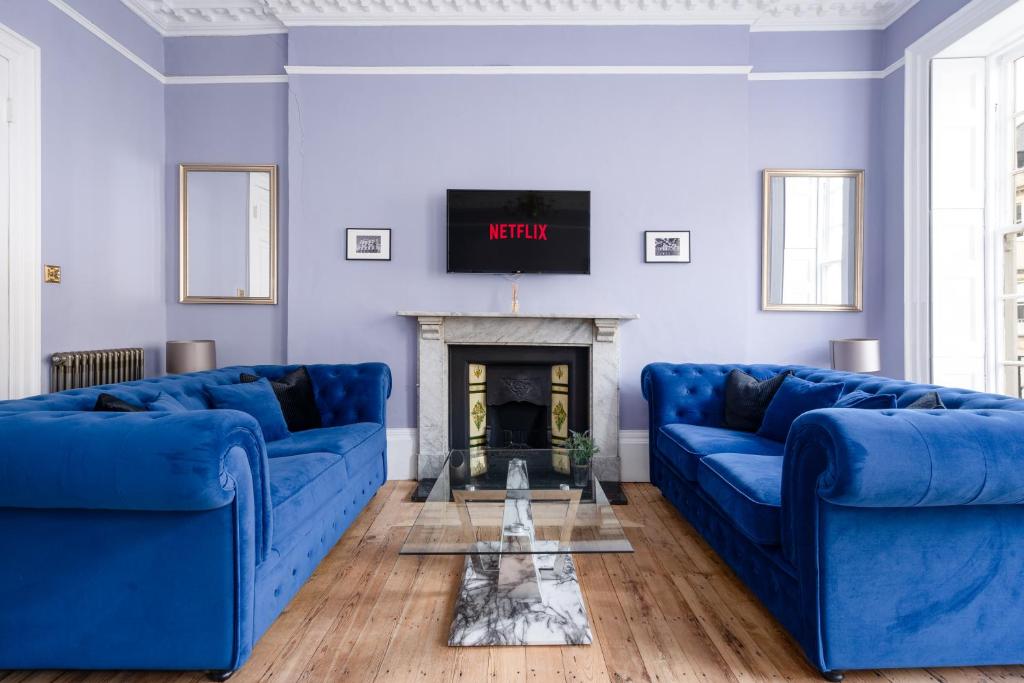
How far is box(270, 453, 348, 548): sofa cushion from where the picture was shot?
1935 millimetres

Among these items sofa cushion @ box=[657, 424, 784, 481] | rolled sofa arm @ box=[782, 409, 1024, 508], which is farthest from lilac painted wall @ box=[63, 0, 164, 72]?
rolled sofa arm @ box=[782, 409, 1024, 508]

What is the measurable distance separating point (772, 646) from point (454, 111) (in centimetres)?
358

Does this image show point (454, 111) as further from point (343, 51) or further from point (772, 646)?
point (772, 646)

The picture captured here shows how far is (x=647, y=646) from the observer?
1901mm

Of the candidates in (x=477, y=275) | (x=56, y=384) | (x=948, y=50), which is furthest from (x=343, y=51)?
(x=948, y=50)

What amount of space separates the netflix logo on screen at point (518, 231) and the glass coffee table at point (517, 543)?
1874mm

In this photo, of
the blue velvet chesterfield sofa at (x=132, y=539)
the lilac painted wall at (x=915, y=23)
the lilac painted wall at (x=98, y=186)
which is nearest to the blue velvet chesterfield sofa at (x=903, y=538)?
the blue velvet chesterfield sofa at (x=132, y=539)

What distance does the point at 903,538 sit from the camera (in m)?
1.65

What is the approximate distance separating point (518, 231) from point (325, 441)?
6.35 feet

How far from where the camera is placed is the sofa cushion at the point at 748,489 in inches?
75.3

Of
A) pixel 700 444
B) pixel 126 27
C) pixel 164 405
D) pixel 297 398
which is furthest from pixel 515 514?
pixel 126 27

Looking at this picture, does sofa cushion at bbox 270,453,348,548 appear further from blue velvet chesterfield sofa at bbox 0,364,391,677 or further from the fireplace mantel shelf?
the fireplace mantel shelf

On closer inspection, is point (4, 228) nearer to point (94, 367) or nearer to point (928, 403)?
point (94, 367)

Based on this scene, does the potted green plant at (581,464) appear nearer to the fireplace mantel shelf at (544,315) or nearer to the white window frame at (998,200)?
the fireplace mantel shelf at (544,315)
